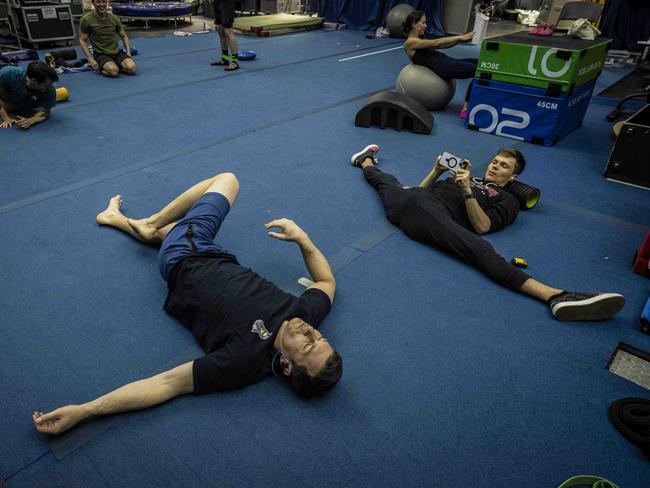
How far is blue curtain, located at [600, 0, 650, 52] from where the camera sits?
7.55 meters

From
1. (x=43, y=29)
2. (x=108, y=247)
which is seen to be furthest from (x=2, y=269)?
(x=43, y=29)

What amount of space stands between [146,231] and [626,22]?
8973mm

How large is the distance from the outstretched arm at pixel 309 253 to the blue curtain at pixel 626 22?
8.44 m

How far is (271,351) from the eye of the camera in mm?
1693

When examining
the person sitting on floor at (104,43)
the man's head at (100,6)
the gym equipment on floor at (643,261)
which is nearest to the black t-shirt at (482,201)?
the gym equipment on floor at (643,261)

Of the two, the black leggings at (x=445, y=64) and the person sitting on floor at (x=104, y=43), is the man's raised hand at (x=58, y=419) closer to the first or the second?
the black leggings at (x=445, y=64)

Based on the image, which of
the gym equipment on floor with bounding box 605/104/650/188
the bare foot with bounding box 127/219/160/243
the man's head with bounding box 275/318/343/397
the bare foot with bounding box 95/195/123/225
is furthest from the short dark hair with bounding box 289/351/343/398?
the gym equipment on floor with bounding box 605/104/650/188

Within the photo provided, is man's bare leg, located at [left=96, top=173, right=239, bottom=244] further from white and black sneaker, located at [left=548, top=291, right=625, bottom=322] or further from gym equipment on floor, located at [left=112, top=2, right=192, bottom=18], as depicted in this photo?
gym equipment on floor, located at [left=112, top=2, right=192, bottom=18]

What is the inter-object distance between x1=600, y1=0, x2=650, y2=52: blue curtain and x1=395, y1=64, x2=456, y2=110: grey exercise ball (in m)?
5.06

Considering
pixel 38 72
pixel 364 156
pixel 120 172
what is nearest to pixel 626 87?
pixel 364 156

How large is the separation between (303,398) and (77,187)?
2.35 metres

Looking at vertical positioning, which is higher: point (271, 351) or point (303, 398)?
point (271, 351)

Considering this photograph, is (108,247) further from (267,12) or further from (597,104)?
(267,12)

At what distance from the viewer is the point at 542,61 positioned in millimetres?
3861
